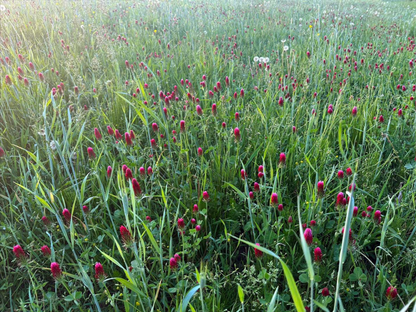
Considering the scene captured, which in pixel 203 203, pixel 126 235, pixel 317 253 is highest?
pixel 126 235

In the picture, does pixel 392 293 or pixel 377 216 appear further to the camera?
pixel 377 216

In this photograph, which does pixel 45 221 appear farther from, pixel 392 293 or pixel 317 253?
pixel 392 293

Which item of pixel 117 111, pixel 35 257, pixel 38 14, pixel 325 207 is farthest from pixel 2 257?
pixel 38 14

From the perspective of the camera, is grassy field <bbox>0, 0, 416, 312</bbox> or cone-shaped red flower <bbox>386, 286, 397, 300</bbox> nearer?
cone-shaped red flower <bbox>386, 286, 397, 300</bbox>

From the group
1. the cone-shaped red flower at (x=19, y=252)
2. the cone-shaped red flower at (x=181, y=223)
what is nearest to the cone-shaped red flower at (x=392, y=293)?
the cone-shaped red flower at (x=181, y=223)

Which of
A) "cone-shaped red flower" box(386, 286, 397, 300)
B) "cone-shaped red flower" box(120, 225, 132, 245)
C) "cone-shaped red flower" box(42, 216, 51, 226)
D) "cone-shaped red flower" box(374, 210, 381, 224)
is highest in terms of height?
"cone-shaped red flower" box(120, 225, 132, 245)

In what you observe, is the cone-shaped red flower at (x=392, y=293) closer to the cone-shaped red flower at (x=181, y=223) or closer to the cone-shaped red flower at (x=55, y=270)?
the cone-shaped red flower at (x=181, y=223)

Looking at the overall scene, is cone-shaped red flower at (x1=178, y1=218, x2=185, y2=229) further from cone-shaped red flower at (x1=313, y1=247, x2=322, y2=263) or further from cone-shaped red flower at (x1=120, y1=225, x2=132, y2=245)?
cone-shaped red flower at (x1=313, y1=247, x2=322, y2=263)

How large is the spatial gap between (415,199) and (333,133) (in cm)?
81

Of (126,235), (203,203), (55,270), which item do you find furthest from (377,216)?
(55,270)

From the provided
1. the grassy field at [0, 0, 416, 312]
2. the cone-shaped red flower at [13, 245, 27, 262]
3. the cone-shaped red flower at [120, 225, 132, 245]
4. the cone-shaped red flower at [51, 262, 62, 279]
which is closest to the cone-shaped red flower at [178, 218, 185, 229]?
the grassy field at [0, 0, 416, 312]

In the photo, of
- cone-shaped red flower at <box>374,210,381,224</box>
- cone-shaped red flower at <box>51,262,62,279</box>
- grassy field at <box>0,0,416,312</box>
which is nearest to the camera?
cone-shaped red flower at <box>51,262,62,279</box>

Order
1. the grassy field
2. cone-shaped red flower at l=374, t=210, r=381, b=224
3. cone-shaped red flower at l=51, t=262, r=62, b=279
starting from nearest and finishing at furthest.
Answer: cone-shaped red flower at l=51, t=262, r=62, b=279 < the grassy field < cone-shaped red flower at l=374, t=210, r=381, b=224

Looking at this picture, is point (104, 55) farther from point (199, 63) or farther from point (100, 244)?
point (100, 244)
